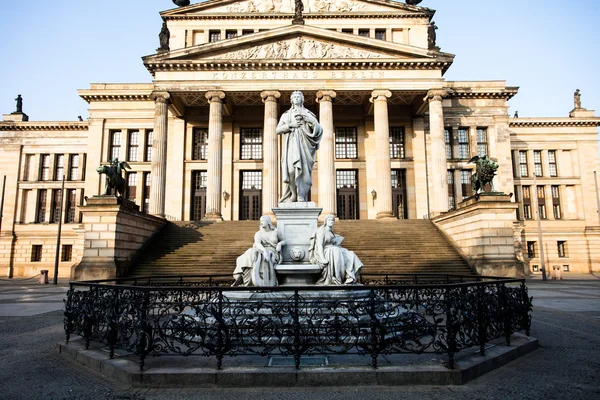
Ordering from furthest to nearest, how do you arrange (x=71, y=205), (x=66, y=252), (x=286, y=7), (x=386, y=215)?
(x=71, y=205), (x=66, y=252), (x=286, y=7), (x=386, y=215)

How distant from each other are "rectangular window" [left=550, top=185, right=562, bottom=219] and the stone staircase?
25.3m

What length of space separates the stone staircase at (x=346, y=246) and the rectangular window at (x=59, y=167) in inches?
995

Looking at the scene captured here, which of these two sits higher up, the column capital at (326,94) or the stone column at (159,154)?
the column capital at (326,94)

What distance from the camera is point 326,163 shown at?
3212 centimetres

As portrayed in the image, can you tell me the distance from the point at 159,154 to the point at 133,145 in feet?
33.9

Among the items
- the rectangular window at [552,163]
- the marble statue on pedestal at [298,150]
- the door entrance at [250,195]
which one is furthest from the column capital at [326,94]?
the rectangular window at [552,163]

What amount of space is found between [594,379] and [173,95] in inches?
1340

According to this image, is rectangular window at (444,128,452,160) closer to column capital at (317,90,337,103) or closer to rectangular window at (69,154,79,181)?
column capital at (317,90,337,103)

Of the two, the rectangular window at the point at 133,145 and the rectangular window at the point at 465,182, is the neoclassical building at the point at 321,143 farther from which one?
the rectangular window at the point at 133,145

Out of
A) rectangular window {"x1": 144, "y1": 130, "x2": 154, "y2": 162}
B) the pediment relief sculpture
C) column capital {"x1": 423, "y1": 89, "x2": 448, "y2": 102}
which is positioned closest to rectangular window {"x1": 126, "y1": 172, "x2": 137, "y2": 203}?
rectangular window {"x1": 144, "y1": 130, "x2": 154, "y2": 162}

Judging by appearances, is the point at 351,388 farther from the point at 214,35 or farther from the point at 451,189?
the point at 214,35

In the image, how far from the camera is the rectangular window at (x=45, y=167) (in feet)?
153

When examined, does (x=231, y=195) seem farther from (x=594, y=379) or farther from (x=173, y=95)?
(x=594, y=379)

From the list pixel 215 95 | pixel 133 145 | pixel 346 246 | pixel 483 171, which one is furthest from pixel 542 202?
pixel 133 145
